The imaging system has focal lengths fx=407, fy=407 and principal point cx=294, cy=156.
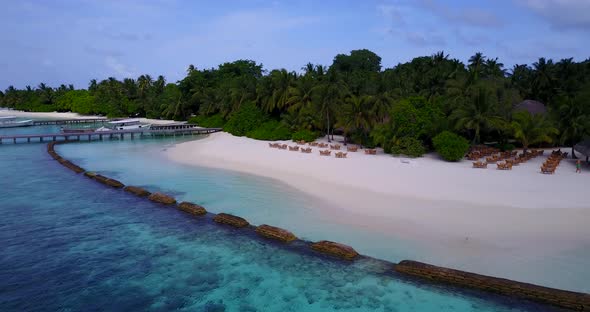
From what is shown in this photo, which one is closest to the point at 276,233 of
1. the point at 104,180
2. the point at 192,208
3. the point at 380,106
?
the point at 192,208

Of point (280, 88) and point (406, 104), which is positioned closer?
point (406, 104)

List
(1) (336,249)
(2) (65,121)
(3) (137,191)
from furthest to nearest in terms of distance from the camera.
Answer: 1. (2) (65,121)
2. (3) (137,191)
3. (1) (336,249)

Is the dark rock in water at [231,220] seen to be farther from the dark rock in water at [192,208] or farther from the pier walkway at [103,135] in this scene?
the pier walkway at [103,135]

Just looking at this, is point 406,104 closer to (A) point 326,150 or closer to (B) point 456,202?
(A) point 326,150

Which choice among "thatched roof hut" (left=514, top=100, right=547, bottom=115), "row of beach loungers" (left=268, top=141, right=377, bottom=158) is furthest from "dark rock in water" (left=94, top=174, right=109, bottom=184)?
"thatched roof hut" (left=514, top=100, right=547, bottom=115)

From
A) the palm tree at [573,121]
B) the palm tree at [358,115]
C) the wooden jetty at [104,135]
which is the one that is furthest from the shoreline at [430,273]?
the wooden jetty at [104,135]

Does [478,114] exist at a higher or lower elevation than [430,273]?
higher

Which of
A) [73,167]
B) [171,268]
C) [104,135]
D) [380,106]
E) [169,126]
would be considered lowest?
[171,268]

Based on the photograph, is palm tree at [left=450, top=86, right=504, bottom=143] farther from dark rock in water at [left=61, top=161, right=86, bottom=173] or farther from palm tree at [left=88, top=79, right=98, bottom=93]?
palm tree at [left=88, top=79, right=98, bottom=93]
